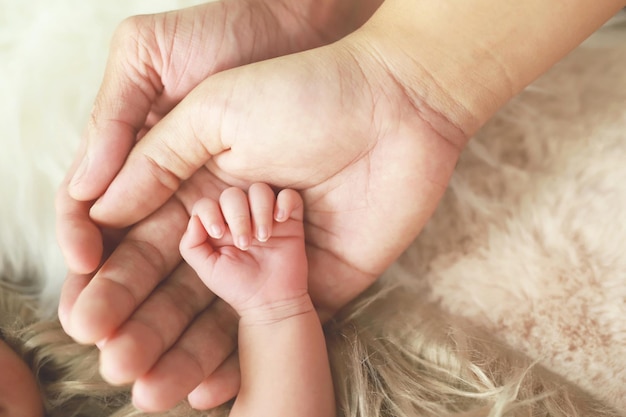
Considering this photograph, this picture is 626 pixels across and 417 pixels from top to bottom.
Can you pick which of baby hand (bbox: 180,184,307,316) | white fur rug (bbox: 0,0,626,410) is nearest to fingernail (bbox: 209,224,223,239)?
baby hand (bbox: 180,184,307,316)

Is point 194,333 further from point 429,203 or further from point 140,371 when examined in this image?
point 429,203

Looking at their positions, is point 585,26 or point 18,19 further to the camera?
Answer: point 18,19

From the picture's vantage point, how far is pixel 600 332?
76cm

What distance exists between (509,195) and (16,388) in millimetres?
656

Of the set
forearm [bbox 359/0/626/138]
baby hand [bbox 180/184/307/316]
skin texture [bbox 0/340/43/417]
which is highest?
forearm [bbox 359/0/626/138]

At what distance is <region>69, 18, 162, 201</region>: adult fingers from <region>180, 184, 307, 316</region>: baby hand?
13 cm

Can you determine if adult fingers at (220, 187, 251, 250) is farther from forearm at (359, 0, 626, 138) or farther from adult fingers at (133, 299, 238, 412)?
forearm at (359, 0, 626, 138)

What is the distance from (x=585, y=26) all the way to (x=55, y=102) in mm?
697

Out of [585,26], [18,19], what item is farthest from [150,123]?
[585,26]

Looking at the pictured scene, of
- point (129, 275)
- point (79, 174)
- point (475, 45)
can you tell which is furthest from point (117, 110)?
point (475, 45)

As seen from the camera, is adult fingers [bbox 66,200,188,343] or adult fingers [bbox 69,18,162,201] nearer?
adult fingers [bbox 66,200,188,343]

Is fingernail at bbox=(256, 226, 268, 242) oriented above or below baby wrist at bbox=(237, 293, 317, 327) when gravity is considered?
above

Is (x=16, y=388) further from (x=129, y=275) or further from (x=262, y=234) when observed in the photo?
(x=262, y=234)

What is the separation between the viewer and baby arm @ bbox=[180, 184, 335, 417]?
0.71m
